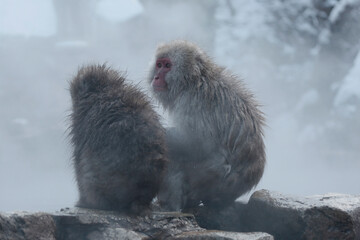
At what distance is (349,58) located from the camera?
6945 millimetres

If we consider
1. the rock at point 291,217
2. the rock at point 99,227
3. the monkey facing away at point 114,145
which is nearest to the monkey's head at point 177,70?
the monkey facing away at point 114,145

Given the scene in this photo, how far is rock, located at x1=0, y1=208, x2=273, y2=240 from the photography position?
241cm

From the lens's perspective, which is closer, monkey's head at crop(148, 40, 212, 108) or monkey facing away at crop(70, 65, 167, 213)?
monkey facing away at crop(70, 65, 167, 213)

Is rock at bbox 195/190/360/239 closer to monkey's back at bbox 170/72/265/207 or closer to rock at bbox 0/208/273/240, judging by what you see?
monkey's back at bbox 170/72/265/207

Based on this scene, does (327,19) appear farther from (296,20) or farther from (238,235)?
(238,235)

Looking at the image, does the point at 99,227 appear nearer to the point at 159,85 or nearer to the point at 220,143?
the point at 220,143

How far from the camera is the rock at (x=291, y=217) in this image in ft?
10.1

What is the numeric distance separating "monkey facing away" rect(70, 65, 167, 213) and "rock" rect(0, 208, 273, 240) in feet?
0.35

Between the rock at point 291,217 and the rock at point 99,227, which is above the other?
the rock at point 291,217

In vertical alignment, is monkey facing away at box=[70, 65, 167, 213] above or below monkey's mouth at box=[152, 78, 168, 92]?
below

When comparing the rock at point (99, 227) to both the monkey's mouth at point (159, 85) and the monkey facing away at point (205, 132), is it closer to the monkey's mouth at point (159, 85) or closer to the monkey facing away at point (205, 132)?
the monkey facing away at point (205, 132)

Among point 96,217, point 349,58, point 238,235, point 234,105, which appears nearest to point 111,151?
point 96,217

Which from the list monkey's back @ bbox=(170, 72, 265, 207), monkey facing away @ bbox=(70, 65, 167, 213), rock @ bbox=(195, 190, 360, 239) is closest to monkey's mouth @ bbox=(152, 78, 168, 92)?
monkey's back @ bbox=(170, 72, 265, 207)

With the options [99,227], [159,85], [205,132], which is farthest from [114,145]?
[159,85]
